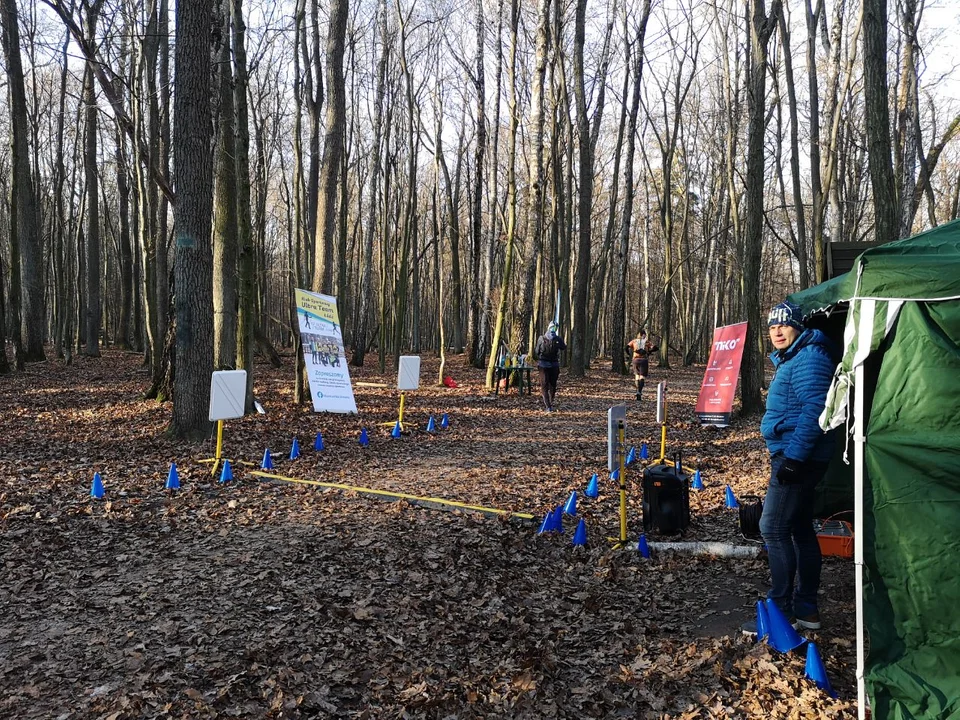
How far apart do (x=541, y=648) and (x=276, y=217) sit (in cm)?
4994

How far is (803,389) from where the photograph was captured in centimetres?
404

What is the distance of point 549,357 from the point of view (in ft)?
47.5

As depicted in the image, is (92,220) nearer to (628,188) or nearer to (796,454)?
(628,188)

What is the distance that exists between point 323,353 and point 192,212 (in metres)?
4.05

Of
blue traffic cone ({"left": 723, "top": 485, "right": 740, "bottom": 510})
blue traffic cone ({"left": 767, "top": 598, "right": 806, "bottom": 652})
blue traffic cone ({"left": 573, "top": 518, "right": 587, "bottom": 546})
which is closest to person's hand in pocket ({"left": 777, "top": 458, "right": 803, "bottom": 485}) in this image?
blue traffic cone ({"left": 767, "top": 598, "right": 806, "bottom": 652})

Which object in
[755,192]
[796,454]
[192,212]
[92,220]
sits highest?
[92,220]

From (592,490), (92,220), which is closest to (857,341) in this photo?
(592,490)

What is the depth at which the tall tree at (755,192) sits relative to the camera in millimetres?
12305

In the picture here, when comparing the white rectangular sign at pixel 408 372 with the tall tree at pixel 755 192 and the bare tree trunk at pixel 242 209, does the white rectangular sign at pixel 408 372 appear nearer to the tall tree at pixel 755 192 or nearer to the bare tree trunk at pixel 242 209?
the bare tree trunk at pixel 242 209

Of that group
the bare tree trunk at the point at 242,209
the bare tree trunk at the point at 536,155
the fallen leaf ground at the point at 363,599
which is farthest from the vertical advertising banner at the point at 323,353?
the bare tree trunk at the point at 536,155

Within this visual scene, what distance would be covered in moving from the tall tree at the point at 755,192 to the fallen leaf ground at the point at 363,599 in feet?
11.8

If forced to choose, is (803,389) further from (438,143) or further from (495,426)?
(438,143)

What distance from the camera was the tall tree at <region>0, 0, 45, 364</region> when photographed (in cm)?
1619

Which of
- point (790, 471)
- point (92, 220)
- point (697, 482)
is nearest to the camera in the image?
point (790, 471)
